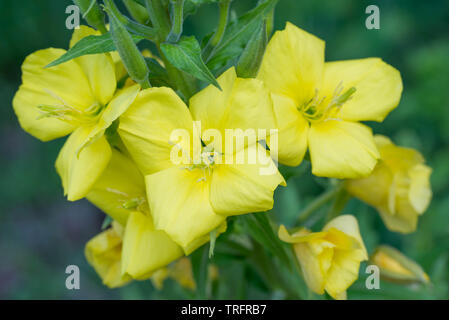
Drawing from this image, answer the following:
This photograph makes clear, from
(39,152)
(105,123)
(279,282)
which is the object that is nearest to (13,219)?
(39,152)

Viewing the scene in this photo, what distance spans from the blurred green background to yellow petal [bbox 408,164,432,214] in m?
0.96

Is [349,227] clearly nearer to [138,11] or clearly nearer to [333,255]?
[333,255]

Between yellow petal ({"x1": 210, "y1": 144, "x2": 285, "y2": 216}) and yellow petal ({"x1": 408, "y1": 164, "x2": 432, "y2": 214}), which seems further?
yellow petal ({"x1": 408, "y1": 164, "x2": 432, "y2": 214})

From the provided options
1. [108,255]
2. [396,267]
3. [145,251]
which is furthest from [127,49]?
[396,267]

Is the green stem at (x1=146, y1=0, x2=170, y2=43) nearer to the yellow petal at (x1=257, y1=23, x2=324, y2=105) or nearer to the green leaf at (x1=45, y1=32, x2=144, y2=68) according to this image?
the green leaf at (x1=45, y1=32, x2=144, y2=68)

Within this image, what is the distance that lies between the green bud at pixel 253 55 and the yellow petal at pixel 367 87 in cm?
29

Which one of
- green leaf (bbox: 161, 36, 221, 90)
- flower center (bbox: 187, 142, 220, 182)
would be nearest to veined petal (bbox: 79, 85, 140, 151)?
green leaf (bbox: 161, 36, 221, 90)

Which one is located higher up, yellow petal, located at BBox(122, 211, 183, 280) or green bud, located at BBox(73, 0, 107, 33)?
green bud, located at BBox(73, 0, 107, 33)

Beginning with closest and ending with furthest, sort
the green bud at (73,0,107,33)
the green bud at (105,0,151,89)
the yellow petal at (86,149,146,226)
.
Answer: the green bud at (105,0,151,89) → the green bud at (73,0,107,33) → the yellow petal at (86,149,146,226)

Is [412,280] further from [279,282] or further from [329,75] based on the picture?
[329,75]

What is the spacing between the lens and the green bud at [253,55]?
1213 mm

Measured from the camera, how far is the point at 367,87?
1417 mm

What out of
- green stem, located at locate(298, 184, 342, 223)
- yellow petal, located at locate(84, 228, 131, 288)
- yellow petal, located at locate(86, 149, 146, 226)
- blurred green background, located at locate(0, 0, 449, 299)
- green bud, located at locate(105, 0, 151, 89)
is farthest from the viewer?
blurred green background, located at locate(0, 0, 449, 299)

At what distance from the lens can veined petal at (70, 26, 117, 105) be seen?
1.27 m
